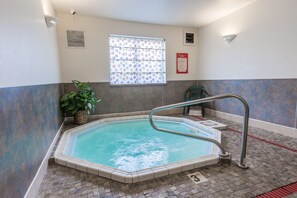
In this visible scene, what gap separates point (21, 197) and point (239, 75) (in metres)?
4.25

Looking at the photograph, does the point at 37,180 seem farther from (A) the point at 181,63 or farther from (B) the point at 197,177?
(A) the point at 181,63

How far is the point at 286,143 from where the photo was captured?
253 centimetres

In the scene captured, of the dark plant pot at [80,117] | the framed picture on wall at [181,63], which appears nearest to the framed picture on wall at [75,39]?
the dark plant pot at [80,117]

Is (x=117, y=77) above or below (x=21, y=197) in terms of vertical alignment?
above

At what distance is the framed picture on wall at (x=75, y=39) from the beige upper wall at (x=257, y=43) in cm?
351

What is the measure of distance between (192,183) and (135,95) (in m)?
3.27

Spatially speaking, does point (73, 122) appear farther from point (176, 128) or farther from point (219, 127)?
point (219, 127)

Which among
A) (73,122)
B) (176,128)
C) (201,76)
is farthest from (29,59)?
(201,76)

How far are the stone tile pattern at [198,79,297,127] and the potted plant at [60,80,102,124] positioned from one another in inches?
137

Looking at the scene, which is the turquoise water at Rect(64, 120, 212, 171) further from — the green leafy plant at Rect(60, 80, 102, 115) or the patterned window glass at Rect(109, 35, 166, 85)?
the patterned window glass at Rect(109, 35, 166, 85)

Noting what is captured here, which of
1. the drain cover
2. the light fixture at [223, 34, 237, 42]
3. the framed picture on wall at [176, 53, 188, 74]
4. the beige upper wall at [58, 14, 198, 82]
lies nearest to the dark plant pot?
the beige upper wall at [58, 14, 198, 82]

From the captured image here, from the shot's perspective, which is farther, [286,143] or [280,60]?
[280,60]

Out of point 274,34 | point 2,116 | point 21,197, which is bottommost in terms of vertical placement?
point 21,197

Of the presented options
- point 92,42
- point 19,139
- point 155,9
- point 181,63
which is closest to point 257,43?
point 181,63
